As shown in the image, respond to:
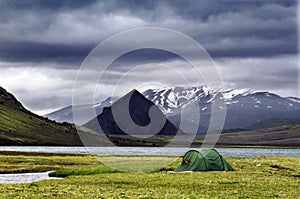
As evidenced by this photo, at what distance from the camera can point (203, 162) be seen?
62.8 m

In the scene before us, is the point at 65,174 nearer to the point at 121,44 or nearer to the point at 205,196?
the point at 121,44

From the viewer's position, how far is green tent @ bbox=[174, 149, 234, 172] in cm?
6268

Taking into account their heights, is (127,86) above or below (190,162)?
above

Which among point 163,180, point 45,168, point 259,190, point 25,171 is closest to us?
point 259,190

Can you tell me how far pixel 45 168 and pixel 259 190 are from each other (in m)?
56.3

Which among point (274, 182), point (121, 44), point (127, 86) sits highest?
point (121, 44)

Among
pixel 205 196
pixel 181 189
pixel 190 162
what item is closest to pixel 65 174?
pixel 190 162

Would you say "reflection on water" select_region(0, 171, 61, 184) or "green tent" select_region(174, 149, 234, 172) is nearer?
"reflection on water" select_region(0, 171, 61, 184)

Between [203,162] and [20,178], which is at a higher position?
[203,162]

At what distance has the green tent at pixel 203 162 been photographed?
6268 cm

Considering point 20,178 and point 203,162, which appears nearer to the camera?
point 203,162

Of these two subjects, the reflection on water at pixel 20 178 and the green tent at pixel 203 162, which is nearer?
the reflection on water at pixel 20 178

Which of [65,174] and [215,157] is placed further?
[65,174]

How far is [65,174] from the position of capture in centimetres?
7069
